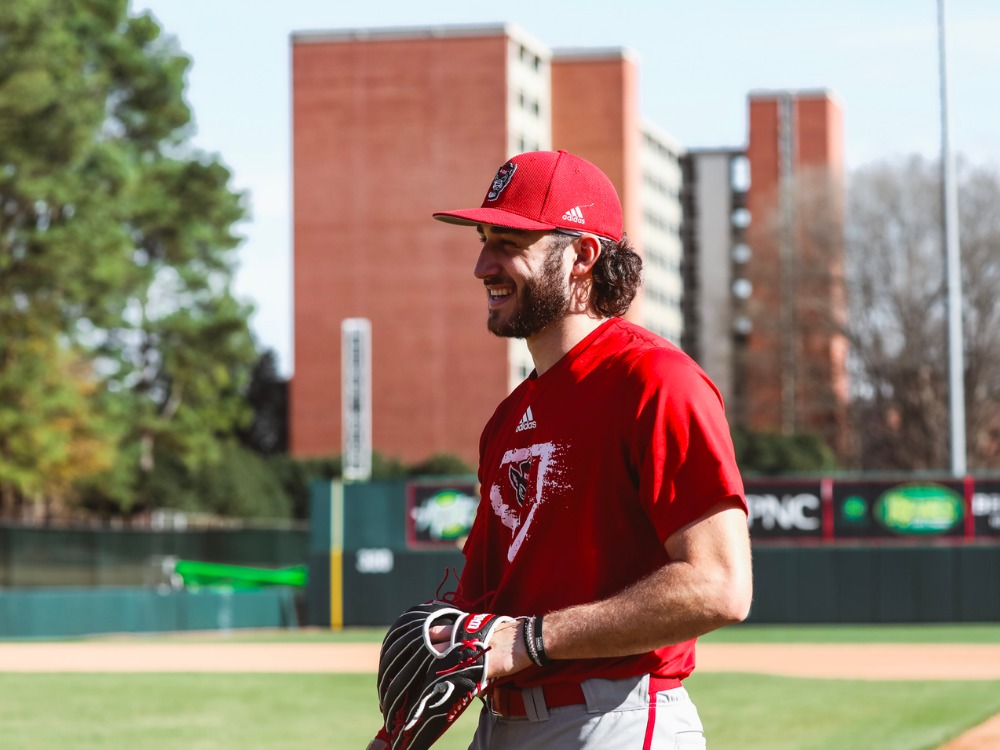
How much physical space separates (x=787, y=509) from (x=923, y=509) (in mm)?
2104

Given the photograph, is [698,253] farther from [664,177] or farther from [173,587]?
[173,587]

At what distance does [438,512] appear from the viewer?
26062mm

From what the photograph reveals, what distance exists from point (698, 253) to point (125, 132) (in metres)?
50.5

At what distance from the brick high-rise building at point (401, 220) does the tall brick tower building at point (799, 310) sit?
1077 cm

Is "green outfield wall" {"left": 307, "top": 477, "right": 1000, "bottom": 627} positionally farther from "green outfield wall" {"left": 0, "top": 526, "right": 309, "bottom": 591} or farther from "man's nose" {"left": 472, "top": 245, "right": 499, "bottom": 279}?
"man's nose" {"left": 472, "top": 245, "right": 499, "bottom": 279}

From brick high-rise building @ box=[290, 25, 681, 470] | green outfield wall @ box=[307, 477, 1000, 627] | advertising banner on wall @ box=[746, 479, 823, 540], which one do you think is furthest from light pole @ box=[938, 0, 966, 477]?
brick high-rise building @ box=[290, 25, 681, 470]

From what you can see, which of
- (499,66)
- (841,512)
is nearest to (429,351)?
(499,66)

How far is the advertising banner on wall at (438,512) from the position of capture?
25906 mm

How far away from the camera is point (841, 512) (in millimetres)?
25812

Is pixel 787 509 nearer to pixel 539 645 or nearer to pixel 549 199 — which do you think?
pixel 549 199

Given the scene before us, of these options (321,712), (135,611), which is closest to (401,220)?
(135,611)

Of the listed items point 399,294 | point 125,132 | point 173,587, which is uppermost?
point 125,132

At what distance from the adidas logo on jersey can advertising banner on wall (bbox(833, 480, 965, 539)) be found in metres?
23.2

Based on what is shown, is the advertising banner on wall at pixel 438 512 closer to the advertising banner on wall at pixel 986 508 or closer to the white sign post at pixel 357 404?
the advertising banner on wall at pixel 986 508
